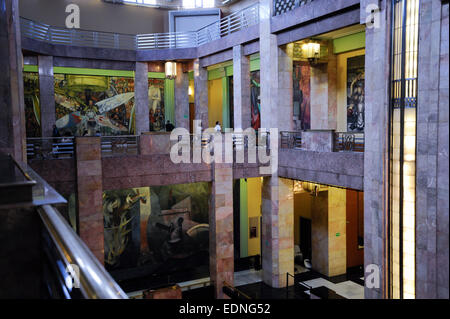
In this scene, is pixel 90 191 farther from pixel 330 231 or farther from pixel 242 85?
pixel 330 231

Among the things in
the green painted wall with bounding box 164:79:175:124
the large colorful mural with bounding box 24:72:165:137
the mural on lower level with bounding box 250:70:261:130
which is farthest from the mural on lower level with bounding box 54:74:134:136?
the mural on lower level with bounding box 250:70:261:130

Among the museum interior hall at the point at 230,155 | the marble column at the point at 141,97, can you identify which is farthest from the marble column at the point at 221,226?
the marble column at the point at 141,97

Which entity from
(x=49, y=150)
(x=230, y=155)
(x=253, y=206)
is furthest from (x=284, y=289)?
(x=49, y=150)

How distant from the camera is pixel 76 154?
10.2m

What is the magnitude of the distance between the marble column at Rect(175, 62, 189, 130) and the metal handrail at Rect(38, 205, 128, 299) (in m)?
16.4

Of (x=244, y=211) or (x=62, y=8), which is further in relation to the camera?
(x=62, y=8)

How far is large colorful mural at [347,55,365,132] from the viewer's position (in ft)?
47.3

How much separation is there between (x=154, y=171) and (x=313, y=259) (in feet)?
24.0

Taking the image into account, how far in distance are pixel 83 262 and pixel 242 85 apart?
13.1 m

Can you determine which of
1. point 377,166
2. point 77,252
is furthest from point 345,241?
point 77,252

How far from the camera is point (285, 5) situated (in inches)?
499

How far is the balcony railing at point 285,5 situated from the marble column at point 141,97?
7.48 metres

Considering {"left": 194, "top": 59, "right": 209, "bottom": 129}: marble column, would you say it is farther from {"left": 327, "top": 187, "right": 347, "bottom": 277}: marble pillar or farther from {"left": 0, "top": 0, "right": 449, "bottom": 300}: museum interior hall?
{"left": 327, "top": 187, "right": 347, "bottom": 277}: marble pillar
